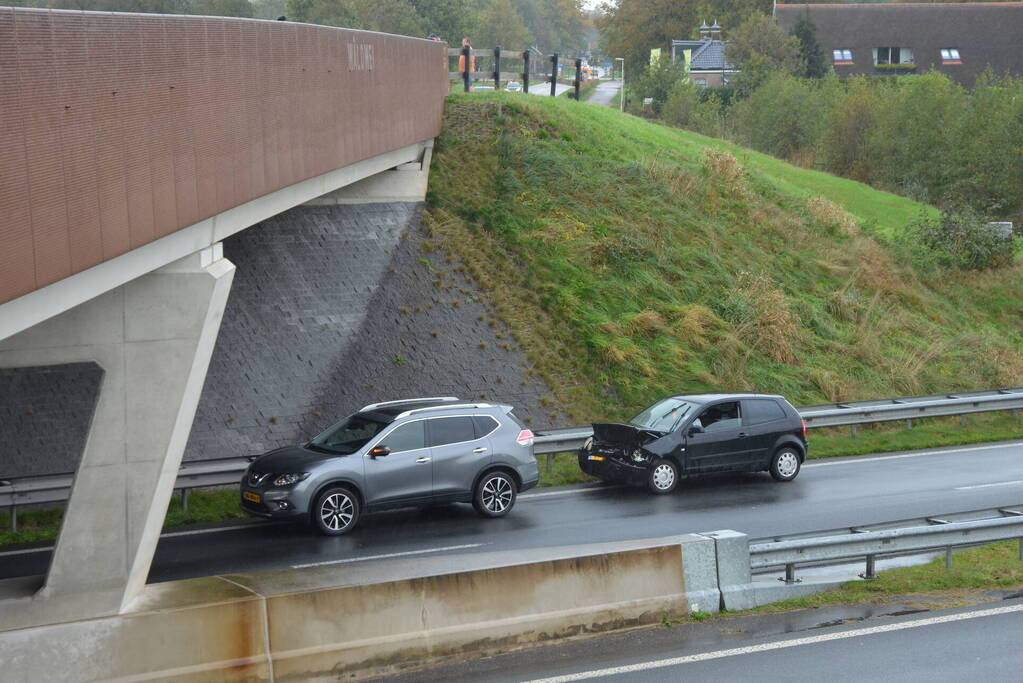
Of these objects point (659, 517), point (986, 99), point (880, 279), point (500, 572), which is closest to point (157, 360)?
point (500, 572)

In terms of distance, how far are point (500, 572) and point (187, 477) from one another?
23.5ft

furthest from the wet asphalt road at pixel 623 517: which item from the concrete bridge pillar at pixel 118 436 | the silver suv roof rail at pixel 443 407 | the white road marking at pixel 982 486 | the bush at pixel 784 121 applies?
the bush at pixel 784 121

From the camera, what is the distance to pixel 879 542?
12.2m

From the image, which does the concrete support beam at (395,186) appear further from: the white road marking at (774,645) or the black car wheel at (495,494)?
the white road marking at (774,645)

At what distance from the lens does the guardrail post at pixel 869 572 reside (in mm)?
12088

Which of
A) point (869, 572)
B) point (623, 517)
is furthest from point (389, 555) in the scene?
point (869, 572)

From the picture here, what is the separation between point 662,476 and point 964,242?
19.7 meters

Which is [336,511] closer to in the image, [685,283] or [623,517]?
[623,517]

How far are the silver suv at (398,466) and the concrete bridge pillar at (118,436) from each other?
14.2ft

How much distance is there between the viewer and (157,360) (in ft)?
32.8

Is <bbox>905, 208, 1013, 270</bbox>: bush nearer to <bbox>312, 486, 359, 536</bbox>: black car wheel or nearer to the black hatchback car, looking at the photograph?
the black hatchback car

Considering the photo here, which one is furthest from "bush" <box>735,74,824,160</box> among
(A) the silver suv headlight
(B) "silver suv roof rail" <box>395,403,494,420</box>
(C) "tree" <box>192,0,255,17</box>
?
(A) the silver suv headlight

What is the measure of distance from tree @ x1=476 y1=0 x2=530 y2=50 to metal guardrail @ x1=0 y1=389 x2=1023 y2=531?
73357 mm

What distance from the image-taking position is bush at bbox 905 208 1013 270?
108 ft
